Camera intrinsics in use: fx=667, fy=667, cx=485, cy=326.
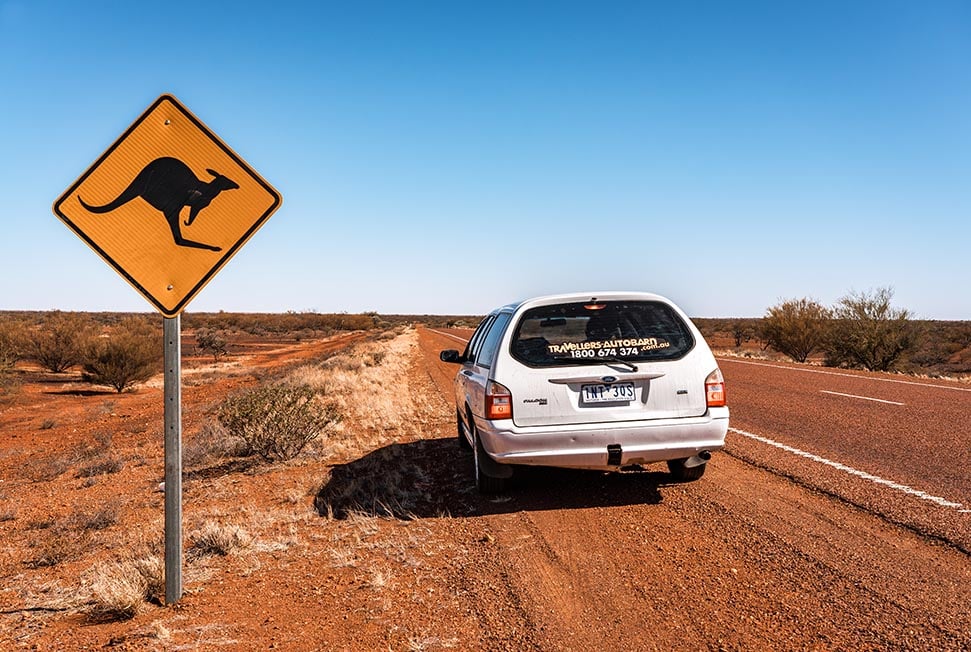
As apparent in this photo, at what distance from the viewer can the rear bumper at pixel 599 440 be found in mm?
5449

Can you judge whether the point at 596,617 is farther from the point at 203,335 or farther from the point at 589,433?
the point at 203,335

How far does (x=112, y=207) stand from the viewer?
371 cm

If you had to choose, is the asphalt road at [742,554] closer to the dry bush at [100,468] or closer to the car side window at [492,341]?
the car side window at [492,341]

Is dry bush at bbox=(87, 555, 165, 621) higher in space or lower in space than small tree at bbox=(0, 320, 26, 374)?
lower

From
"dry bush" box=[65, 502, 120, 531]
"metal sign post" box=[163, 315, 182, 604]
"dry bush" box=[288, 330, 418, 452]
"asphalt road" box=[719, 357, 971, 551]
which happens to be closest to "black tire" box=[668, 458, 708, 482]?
"asphalt road" box=[719, 357, 971, 551]

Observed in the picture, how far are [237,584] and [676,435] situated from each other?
351 centimetres

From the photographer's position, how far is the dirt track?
3531 millimetres

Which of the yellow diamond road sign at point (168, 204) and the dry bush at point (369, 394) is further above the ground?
the yellow diamond road sign at point (168, 204)

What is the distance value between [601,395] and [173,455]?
3.25 metres

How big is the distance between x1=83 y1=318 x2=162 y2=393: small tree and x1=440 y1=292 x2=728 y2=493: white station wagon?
22697 mm

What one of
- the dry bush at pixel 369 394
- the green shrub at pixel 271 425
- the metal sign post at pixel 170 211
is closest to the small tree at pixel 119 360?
the dry bush at pixel 369 394

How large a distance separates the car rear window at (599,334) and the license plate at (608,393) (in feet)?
0.74

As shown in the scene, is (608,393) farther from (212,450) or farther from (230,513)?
(212,450)

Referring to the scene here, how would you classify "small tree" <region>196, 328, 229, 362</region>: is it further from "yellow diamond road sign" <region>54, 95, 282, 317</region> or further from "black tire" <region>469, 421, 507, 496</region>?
"yellow diamond road sign" <region>54, 95, 282, 317</region>
